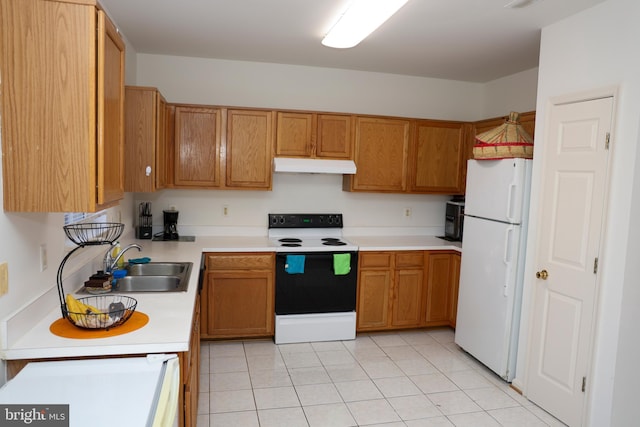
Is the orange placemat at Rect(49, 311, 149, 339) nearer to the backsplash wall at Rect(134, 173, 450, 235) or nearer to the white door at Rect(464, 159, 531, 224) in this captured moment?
the backsplash wall at Rect(134, 173, 450, 235)

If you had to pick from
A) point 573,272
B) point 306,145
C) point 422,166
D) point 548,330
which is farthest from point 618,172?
point 306,145

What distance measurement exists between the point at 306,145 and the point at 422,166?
1202mm

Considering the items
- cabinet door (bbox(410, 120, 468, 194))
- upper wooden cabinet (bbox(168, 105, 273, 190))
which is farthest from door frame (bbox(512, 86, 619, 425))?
upper wooden cabinet (bbox(168, 105, 273, 190))

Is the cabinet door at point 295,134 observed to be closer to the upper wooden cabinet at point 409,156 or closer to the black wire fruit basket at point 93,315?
the upper wooden cabinet at point 409,156

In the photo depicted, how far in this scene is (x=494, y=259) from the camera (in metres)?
3.32

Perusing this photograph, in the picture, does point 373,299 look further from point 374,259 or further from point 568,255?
point 568,255

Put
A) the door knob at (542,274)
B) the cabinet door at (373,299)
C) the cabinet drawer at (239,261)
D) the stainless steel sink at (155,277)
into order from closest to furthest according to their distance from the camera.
Result: the stainless steel sink at (155,277) < the door knob at (542,274) < the cabinet drawer at (239,261) < the cabinet door at (373,299)

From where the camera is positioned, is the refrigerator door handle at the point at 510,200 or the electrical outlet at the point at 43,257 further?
the refrigerator door handle at the point at 510,200

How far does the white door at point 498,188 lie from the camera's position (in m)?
3.09

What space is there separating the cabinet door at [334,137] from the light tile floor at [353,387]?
1751mm

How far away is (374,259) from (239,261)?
1240 millimetres

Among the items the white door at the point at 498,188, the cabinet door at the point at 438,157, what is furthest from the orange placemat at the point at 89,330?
the cabinet door at the point at 438,157

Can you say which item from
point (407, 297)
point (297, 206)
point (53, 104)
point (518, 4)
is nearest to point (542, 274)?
point (407, 297)

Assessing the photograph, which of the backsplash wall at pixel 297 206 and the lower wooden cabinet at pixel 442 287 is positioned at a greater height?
the backsplash wall at pixel 297 206
